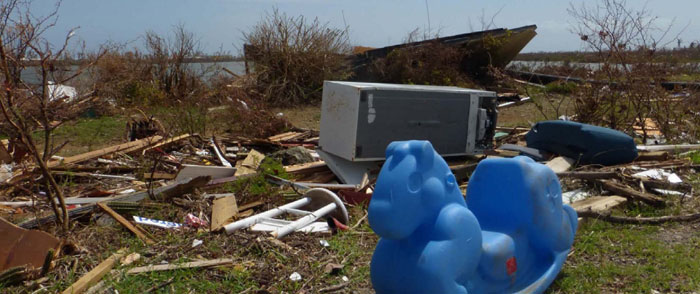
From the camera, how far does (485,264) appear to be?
10.4 feet

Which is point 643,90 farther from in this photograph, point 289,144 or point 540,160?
point 289,144

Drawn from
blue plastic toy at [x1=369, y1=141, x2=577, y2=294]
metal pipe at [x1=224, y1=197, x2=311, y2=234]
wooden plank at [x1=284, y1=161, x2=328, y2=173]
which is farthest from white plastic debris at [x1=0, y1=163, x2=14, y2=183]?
blue plastic toy at [x1=369, y1=141, x2=577, y2=294]

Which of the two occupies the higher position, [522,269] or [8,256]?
[522,269]

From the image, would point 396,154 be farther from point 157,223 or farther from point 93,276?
point 157,223

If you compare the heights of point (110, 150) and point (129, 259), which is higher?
point (110, 150)

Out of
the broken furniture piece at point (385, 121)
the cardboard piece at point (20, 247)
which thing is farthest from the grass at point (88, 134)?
the cardboard piece at point (20, 247)

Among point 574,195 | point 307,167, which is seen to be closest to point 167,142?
point 307,167

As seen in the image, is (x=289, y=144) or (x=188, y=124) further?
(x=188, y=124)

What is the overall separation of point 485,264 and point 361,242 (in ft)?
6.07

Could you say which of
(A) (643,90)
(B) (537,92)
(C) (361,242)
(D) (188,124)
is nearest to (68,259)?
(C) (361,242)

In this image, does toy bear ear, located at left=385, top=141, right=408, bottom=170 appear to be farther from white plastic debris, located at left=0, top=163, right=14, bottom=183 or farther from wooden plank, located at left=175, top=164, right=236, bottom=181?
white plastic debris, located at left=0, top=163, right=14, bottom=183

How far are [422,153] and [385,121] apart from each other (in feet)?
13.1

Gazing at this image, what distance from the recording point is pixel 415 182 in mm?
2807

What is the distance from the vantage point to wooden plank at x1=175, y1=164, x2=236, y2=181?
22.2 ft
